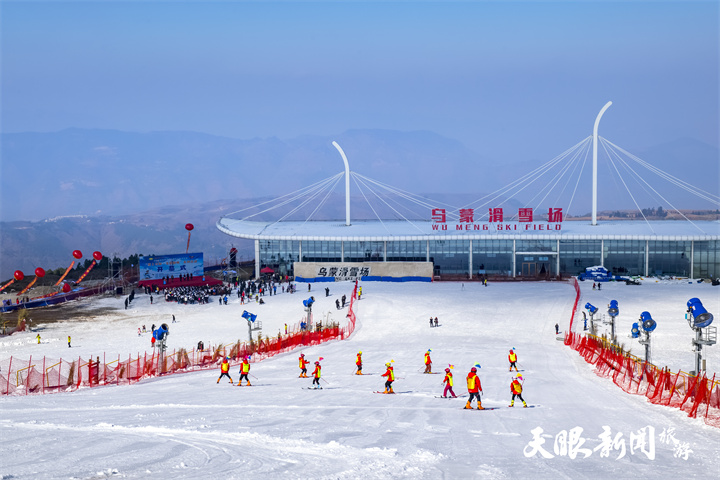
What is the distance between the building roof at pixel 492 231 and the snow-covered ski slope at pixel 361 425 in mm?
34394

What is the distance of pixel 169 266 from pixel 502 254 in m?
34.3

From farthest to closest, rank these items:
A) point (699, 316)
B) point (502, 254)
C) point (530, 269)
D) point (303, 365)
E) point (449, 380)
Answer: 1. point (502, 254)
2. point (530, 269)
3. point (303, 365)
4. point (699, 316)
5. point (449, 380)

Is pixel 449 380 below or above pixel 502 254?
below

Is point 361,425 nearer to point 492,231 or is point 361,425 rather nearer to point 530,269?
point 530,269

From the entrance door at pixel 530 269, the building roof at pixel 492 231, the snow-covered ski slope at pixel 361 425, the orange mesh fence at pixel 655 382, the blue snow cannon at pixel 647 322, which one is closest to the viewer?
Answer: the snow-covered ski slope at pixel 361 425

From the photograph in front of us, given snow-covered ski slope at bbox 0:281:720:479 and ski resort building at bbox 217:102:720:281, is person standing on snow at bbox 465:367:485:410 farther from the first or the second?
ski resort building at bbox 217:102:720:281

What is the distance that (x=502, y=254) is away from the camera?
238ft

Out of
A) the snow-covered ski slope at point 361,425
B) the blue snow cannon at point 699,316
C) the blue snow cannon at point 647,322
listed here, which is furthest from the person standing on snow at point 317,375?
the blue snow cannon at point 699,316

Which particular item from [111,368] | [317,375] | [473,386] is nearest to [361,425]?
[473,386]

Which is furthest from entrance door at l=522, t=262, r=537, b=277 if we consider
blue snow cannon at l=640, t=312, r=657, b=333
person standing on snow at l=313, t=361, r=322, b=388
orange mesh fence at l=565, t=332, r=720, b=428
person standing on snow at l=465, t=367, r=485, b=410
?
person standing on snow at l=465, t=367, r=485, b=410

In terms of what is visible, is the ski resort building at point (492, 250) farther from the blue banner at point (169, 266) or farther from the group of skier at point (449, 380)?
the group of skier at point (449, 380)

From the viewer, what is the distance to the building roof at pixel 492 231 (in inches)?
2768

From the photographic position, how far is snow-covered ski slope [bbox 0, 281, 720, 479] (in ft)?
39.8

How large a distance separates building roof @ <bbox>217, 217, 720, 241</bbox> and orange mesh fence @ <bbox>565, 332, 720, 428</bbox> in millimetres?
37765
